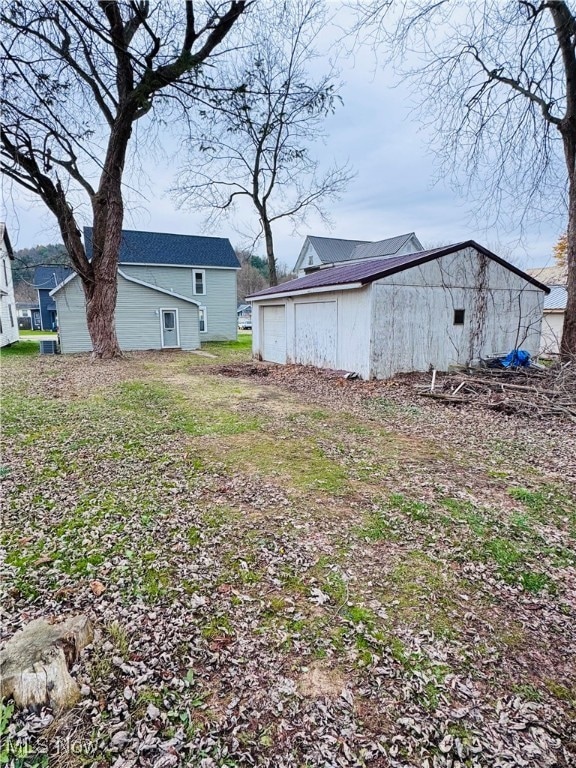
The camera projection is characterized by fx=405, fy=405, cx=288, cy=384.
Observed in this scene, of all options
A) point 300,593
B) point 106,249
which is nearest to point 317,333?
point 106,249

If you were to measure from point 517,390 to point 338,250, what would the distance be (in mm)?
24005

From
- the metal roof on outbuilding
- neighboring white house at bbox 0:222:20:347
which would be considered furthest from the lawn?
the metal roof on outbuilding

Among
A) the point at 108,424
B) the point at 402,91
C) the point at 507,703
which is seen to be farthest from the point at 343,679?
the point at 402,91

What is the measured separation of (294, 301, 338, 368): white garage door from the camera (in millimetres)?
11430

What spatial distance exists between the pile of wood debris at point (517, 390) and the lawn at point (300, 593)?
1459 millimetres

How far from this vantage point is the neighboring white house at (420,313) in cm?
1000

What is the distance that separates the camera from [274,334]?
1462 centimetres

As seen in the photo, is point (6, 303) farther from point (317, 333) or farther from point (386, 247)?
point (386, 247)

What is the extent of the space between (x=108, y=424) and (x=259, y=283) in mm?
53632

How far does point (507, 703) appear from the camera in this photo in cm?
184

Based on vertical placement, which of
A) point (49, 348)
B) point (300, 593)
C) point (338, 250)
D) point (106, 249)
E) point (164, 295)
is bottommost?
point (300, 593)

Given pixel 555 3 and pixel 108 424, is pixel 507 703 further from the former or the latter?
pixel 555 3

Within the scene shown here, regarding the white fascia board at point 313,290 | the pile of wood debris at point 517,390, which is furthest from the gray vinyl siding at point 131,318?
the pile of wood debris at point 517,390

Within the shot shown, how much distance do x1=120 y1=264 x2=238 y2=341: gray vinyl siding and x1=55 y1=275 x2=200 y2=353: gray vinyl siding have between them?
3.58 m
